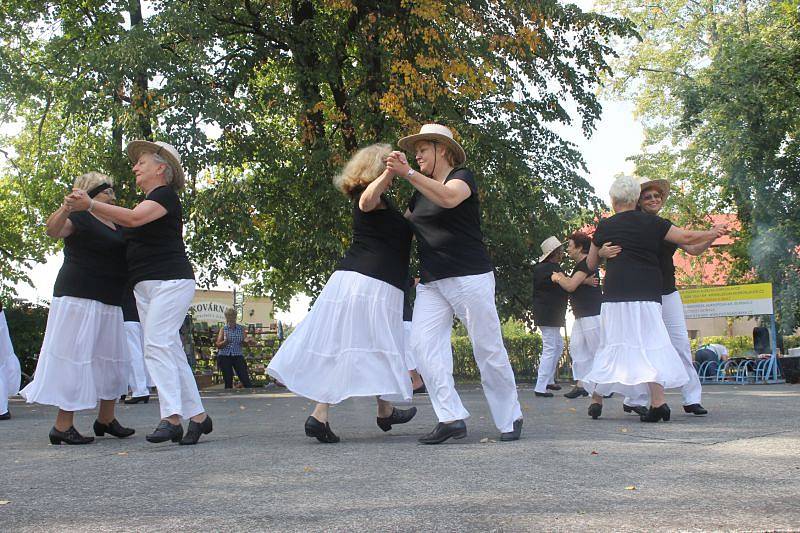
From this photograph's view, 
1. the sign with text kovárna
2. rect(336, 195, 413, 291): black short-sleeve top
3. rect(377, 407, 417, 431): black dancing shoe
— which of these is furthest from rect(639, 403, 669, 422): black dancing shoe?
the sign with text kovárna

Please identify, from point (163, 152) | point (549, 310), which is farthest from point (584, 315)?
point (163, 152)

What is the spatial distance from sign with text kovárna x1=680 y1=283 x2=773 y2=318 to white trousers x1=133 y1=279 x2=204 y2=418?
1604 centimetres

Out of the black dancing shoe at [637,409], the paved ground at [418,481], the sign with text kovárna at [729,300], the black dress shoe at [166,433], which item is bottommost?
the paved ground at [418,481]

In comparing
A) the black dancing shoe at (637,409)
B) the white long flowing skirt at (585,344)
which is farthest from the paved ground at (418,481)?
the white long flowing skirt at (585,344)

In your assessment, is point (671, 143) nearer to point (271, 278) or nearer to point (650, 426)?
point (271, 278)

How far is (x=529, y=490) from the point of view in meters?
Result: 4.07

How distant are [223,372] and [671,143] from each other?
1021 inches

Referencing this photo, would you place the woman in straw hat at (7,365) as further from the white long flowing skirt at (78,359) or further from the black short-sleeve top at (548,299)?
the black short-sleeve top at (548,299)

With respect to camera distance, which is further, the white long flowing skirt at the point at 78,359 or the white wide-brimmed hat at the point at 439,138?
the white long flowing skirt at the point at 78,359

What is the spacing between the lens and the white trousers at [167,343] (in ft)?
21.1

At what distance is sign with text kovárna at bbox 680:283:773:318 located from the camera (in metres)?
19.9

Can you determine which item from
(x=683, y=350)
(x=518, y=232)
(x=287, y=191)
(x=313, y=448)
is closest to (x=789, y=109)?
(x=518, y=232)

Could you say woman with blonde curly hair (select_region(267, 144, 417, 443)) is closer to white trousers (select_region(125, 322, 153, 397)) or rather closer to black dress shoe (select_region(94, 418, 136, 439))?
black dress shoe (select_region(94, 418, 136, 439))

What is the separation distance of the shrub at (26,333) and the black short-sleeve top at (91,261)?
13.5 metres
